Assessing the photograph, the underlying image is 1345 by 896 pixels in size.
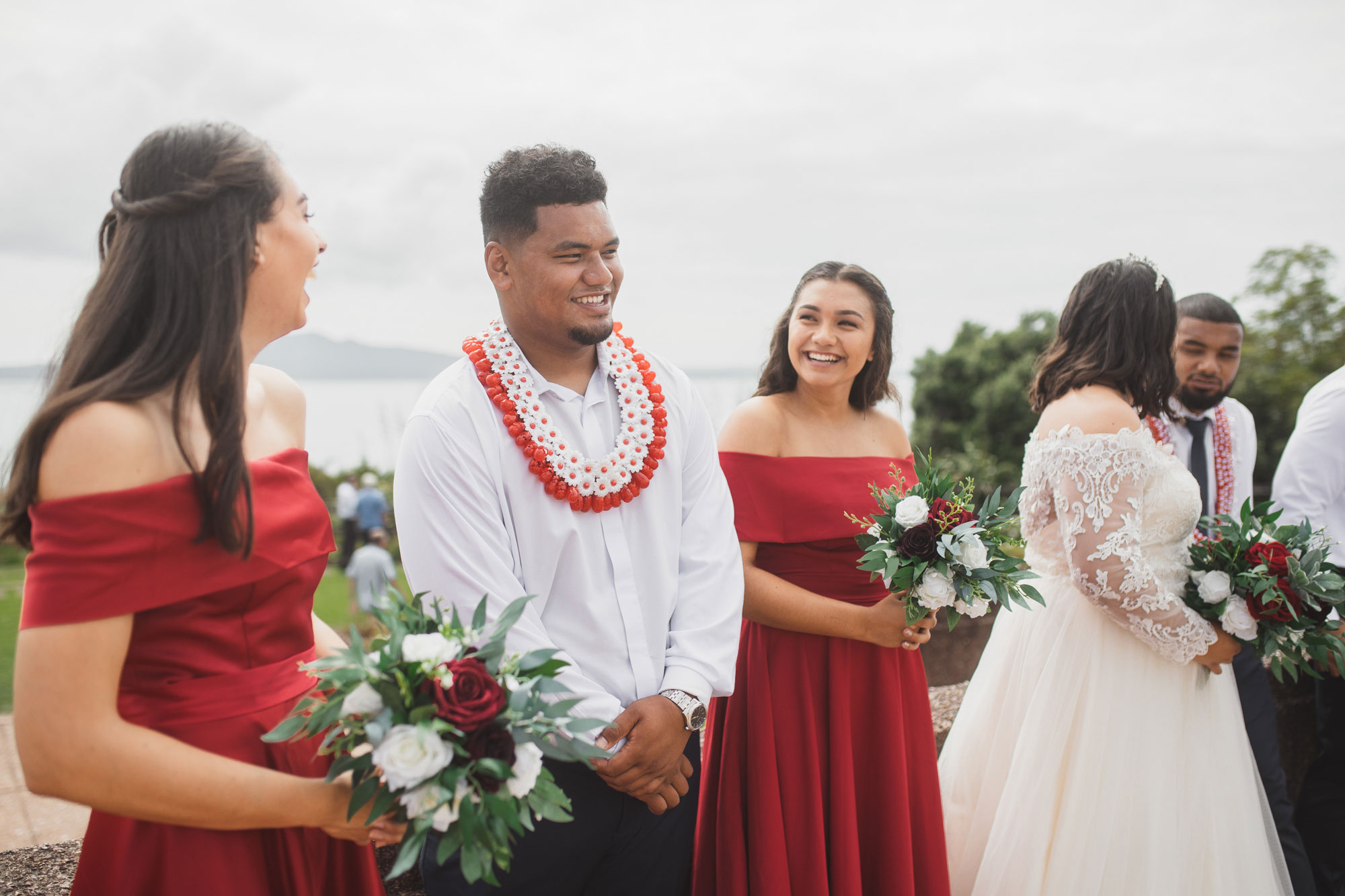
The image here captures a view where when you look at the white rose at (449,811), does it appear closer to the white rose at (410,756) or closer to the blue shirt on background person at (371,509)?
the white rose at (410,756)

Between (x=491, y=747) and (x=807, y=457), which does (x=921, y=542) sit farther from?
(x=491, y=747)

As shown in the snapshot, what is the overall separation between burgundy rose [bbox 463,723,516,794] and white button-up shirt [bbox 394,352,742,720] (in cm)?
52

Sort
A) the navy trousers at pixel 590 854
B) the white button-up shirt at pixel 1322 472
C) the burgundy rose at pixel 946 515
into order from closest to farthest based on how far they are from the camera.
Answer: the navy trousers at pixel 590 854, the burgundy rose at pixel 946 515, the white button-up shirt at pixel 1322 472

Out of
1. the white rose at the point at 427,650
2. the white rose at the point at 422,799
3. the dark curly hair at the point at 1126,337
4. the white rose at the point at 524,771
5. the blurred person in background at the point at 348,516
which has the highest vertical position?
the dark curly hair at the point at 1126,337

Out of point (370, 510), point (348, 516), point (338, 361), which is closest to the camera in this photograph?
point (338, 361)

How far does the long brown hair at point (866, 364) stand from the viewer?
11.4ft

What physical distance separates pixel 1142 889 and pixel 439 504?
9.10 feet

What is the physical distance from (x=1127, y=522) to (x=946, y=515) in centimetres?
67

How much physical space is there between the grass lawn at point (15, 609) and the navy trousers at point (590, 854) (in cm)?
790

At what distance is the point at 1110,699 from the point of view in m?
3.26

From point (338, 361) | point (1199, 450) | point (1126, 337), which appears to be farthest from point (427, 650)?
point (338, 361)

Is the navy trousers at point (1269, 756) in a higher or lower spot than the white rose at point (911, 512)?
lower

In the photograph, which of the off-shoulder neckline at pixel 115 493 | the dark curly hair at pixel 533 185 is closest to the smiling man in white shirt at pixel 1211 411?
the dark curly hair at pixel 533 185

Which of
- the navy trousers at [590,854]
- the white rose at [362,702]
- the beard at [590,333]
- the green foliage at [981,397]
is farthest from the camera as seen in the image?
the green foliage at [981,397]
